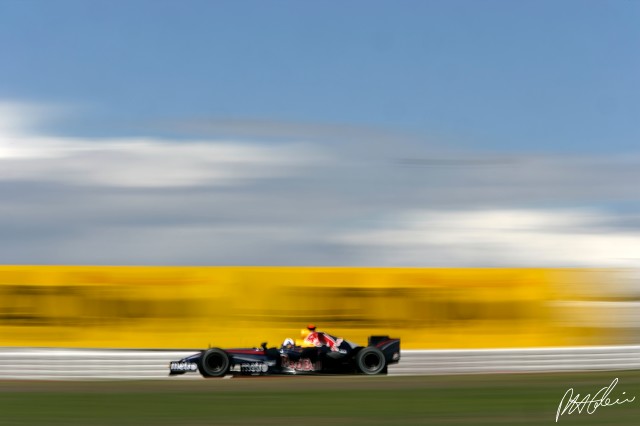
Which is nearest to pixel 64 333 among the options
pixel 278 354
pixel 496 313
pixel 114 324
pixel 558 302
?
pixel 114 324

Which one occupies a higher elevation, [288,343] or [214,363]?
[288,343]

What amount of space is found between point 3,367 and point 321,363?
3.72 m

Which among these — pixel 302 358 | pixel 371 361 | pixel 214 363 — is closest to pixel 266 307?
pixel 302 358

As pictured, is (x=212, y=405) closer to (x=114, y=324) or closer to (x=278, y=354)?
(x=278, y=354)

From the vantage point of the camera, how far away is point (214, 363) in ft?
34.2

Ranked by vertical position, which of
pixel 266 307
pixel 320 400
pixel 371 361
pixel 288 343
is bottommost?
pixel 320 400

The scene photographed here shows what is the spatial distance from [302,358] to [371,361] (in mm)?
817

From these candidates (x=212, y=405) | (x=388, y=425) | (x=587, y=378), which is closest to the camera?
(x=388, y=425)

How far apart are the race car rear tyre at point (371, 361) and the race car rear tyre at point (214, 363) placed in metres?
1.52

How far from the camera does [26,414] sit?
24.6 ft

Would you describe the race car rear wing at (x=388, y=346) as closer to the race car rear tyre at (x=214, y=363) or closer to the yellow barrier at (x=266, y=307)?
the yellow barrier at (x=266, y=307)

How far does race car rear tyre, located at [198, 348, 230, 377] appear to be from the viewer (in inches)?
409

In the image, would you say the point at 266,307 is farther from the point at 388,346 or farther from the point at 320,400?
the point at 320,400

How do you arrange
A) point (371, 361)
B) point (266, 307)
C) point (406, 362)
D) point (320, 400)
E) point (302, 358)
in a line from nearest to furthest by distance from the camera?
point (320, 400) → point (371, 361) → point (302, 358) → point (406, 362) → point (266, 307)
